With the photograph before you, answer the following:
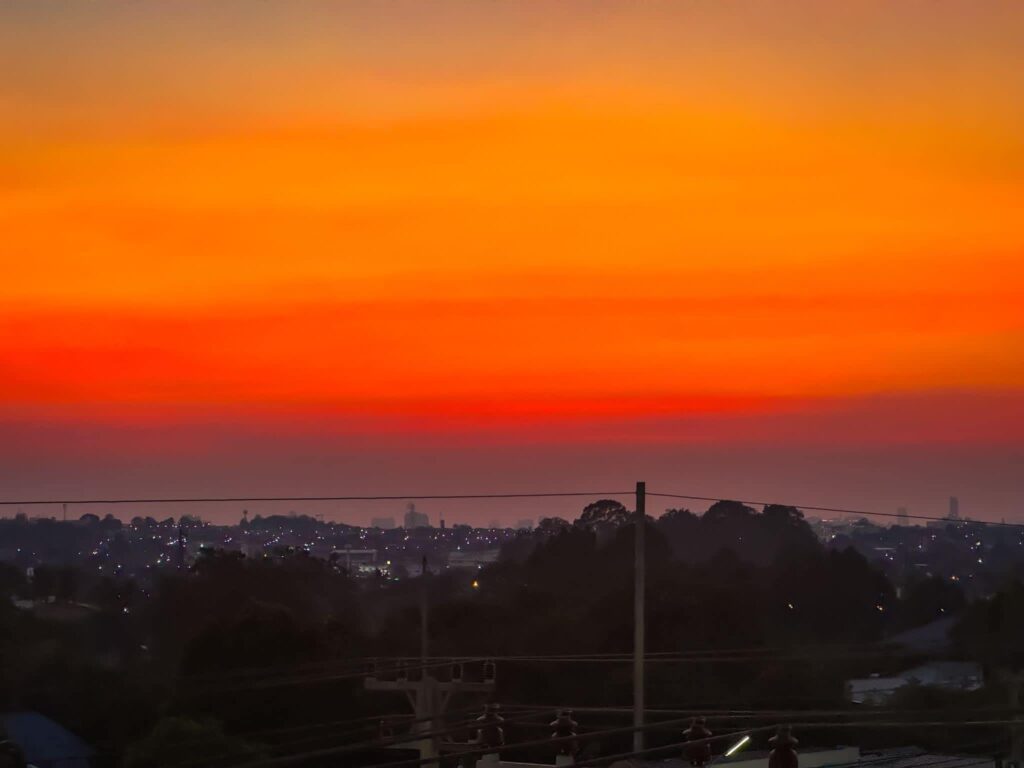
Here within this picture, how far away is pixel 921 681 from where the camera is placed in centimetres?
4334

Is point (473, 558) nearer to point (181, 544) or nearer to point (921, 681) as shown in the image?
point (181, 544)

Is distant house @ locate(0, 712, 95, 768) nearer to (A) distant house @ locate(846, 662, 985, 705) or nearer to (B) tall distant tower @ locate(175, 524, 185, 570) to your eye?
(A) distant house @ locate(846, 662, 985, 705)

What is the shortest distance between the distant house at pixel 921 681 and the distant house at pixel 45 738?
18.0 m

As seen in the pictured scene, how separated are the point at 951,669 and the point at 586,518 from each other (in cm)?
2776

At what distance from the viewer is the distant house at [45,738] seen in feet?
102

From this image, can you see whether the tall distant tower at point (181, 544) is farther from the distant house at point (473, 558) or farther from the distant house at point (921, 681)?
the distant house at point (921, 681)

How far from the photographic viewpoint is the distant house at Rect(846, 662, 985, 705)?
3972 cm

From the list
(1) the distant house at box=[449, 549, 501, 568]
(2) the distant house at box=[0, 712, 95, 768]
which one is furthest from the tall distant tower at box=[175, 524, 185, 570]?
(2) the distant house at box=[0, 712, 95, 768]

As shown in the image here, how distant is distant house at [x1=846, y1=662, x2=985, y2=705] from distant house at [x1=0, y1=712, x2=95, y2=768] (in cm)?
1802

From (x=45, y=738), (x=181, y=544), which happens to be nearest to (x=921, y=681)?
(x=45, y=738)

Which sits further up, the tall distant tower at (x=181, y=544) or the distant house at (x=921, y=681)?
the tall distant tower at (x=181, y=544)

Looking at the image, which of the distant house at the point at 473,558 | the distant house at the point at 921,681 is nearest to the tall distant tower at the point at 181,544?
the distant house at the point at 473,558

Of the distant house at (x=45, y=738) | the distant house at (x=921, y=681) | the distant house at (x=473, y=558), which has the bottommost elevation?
the distant house at (x=45, y=738)

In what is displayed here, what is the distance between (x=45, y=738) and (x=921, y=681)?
934 inches
